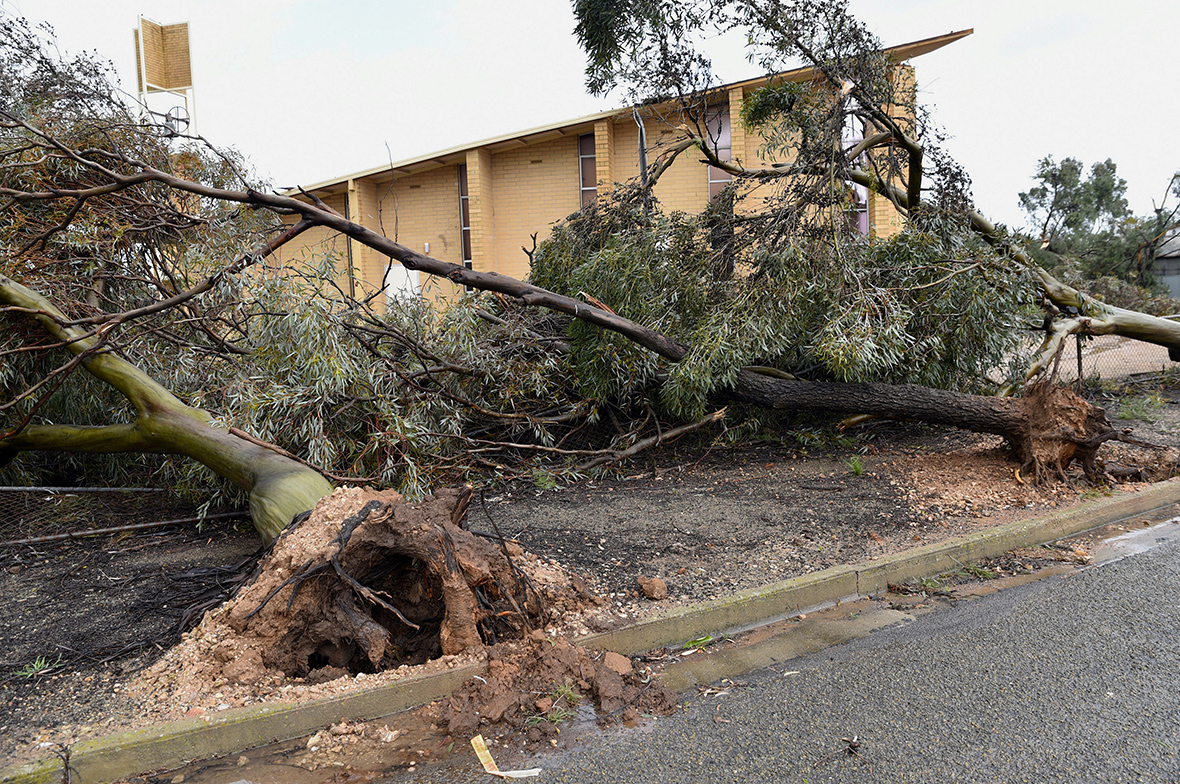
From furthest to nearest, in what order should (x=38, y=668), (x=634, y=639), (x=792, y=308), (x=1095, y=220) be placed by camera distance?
1. (x=1095, y=220)
2. (x=792, y=308)
3. (x=634, y=639)
4. (x=38, y=668)

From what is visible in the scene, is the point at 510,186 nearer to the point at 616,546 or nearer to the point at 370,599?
the point at 616,546

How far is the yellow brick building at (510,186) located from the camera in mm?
16547

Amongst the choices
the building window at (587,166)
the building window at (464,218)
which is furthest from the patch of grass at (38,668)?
the building window at (464,218)

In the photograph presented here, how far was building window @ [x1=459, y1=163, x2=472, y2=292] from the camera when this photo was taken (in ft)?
60.1

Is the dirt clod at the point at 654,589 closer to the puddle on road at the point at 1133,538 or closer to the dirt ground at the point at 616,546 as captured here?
the dirt ground at the point at 616,546

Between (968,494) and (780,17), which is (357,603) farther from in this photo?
(780,17)

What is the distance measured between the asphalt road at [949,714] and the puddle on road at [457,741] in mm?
61

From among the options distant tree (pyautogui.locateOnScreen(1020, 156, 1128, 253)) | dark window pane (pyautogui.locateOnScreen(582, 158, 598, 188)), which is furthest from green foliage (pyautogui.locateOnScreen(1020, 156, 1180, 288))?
dark window pane (pyautogui.locateOnScreen(582, 158, 598, 188))

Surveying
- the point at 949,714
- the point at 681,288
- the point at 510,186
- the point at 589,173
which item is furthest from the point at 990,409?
the point at 510,186

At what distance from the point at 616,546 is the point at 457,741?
2.17 meters

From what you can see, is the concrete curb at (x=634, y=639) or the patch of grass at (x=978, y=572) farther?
the patch of grass at (x=978, y=572)

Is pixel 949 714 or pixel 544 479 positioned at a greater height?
pixel 544 479

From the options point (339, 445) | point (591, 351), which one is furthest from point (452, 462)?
point (591, 351)

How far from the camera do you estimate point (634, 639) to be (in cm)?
393
